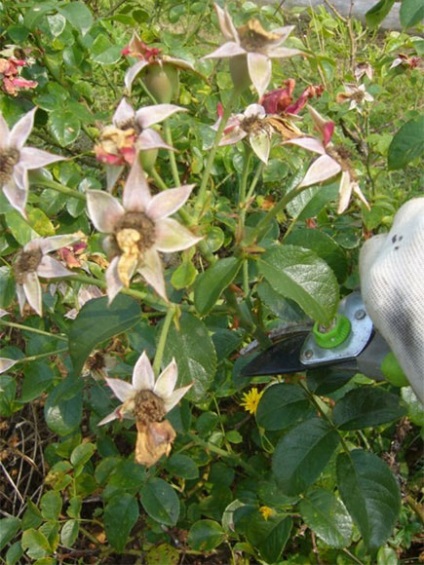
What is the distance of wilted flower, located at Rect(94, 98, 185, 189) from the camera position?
0.73 m

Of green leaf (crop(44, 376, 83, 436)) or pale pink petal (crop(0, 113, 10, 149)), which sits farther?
green leaf (crop(44, 376, 83, 436))

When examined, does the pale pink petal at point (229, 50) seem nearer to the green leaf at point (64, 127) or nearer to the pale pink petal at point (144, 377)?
the pale pink petal at point (144, 377)

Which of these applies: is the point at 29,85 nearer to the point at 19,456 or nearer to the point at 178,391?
the point at 178,391

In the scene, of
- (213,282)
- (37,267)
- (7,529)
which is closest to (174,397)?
(213,282)

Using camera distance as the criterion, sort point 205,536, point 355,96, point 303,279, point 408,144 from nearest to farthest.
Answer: point 303,279 < point 408,144 < point 205,536 < point 355,96

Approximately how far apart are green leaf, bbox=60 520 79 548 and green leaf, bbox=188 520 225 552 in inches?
8.4

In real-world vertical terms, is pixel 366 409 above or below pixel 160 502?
above

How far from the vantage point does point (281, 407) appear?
1095 millimetres

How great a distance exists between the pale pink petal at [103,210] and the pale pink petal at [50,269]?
14cm

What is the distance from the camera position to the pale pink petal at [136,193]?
29.3 inches

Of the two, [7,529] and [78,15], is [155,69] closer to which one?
[78,15]

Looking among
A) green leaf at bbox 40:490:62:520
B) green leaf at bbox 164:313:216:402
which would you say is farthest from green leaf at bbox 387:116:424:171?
green leaf at bbox 40:490:62:520

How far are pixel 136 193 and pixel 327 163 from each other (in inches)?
8.6

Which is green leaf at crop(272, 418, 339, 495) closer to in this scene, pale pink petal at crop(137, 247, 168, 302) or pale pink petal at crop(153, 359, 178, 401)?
pale pink petal at crop(153, 359, 178, 401)
